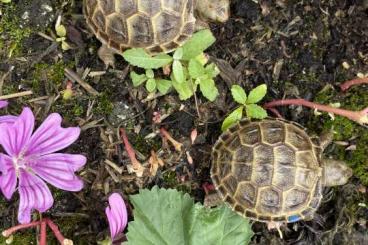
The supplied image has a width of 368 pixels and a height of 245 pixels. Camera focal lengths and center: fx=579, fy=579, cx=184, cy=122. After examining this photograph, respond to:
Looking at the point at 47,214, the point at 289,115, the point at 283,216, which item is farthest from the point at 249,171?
the point at 47,214

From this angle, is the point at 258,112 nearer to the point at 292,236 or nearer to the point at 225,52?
the point at 225,52

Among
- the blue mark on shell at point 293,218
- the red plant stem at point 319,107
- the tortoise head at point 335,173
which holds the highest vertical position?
the red plant stem at point 319,107

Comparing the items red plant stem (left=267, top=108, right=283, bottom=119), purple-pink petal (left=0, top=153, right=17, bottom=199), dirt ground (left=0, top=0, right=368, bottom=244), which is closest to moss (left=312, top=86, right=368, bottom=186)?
dirt ground (left=0, top=0, right=368, bottom=244)

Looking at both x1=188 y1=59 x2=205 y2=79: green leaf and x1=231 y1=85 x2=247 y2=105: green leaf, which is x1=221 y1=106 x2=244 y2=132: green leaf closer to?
x1=231 y1=85 x2=247 y2=105: green leaf

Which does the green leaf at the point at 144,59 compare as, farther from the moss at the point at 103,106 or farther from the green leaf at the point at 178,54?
the moss at the point at 103,106

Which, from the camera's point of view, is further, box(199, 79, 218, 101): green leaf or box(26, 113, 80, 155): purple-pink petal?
box(199, 79, 218, 101): green leaf

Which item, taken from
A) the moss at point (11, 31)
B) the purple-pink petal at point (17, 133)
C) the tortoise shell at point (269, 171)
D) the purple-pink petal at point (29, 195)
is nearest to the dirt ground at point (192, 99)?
the moss at point (11, 31)

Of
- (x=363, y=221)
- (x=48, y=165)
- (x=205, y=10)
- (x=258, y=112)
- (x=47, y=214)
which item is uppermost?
(x=205, y=10)

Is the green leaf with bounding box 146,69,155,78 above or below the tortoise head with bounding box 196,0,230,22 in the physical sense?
below
